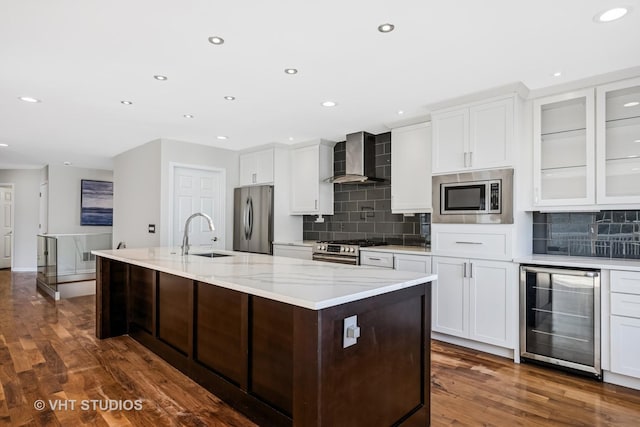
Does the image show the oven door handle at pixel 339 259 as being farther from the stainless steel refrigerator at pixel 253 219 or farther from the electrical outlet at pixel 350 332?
the electrical outlet at pixel 350 332

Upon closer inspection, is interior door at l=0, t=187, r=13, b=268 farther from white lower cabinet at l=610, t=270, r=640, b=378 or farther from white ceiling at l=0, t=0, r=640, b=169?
white lower cabinet at l=610, t=270, r=640, b=378

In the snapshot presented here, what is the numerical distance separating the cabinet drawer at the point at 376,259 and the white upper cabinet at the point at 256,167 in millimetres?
2130

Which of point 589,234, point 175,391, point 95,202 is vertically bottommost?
point 175,391

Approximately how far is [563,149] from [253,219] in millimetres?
4079

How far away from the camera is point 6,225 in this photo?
8.66 meters

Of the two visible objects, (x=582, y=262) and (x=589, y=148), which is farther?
(x=589, y=148)

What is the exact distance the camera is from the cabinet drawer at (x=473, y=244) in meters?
3.21

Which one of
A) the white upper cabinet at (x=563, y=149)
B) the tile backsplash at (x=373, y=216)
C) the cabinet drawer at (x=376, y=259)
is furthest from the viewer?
the tile backsplash at (x=373, y=216)

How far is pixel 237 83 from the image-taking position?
3.13 m

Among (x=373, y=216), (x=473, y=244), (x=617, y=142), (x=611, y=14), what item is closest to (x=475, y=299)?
(x=473, y=244)

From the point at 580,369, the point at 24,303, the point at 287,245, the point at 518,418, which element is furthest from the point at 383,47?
the point at 24,303

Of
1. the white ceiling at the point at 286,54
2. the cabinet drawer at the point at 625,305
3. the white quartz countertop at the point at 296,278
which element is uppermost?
the white ceiling at the point at 286,54

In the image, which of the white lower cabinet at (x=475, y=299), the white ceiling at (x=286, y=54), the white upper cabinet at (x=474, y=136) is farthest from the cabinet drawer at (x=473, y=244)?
the white ceiling at (x=286, y=54)

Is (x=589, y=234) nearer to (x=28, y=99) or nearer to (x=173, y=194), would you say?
(x=173, y=194)
